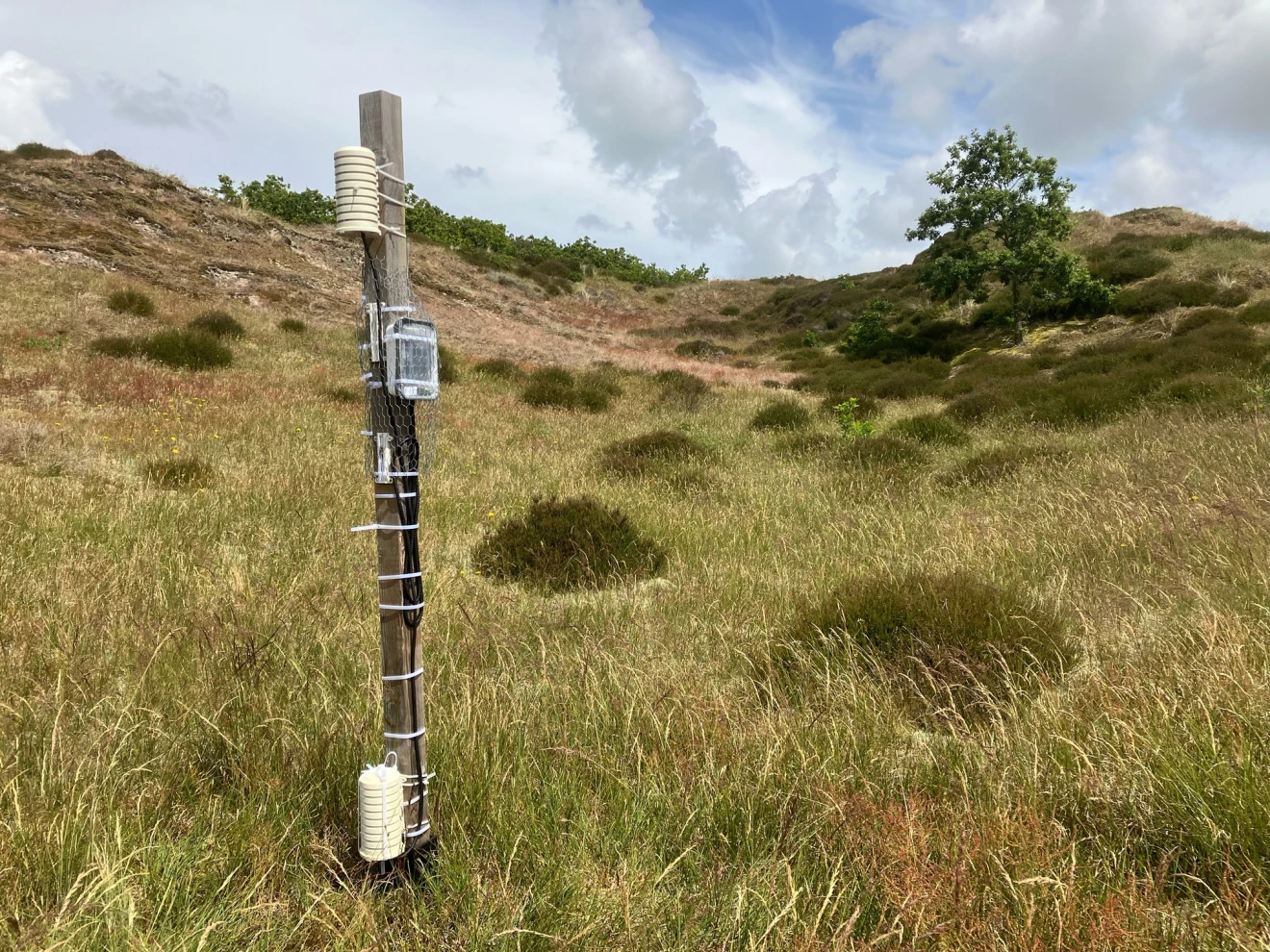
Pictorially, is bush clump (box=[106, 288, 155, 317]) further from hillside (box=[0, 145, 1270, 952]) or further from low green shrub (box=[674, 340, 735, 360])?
low green shrub (box=[674, 340, 735, 360])

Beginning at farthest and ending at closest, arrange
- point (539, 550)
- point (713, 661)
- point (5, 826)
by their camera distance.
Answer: point (539, 550) < point (713, 661) < point (5, 826)

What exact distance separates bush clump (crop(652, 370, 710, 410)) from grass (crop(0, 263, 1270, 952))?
31.2 feet

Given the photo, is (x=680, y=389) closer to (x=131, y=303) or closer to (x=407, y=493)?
(x=131, y=303)

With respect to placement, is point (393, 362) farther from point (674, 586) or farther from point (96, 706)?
point (674, 586)

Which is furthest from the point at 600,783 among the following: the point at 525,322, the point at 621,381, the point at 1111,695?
the point at 525,322

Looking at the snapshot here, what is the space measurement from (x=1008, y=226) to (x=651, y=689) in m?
22.9

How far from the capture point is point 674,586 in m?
4.60

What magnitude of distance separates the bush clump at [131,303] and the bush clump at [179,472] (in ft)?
34.5

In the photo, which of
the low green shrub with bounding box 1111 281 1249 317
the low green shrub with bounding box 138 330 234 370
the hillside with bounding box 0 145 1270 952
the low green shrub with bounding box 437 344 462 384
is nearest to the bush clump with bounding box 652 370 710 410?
the low green shrub with bounding box 437 344 462 384

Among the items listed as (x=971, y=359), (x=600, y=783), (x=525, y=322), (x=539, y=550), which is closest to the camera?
(x=600, y=783)

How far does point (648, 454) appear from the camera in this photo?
913 cm

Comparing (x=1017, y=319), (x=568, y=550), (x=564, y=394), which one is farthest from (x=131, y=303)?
(x=1017, y=319)

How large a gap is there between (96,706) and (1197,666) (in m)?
3.86

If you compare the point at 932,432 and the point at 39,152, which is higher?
the point at 39,152
